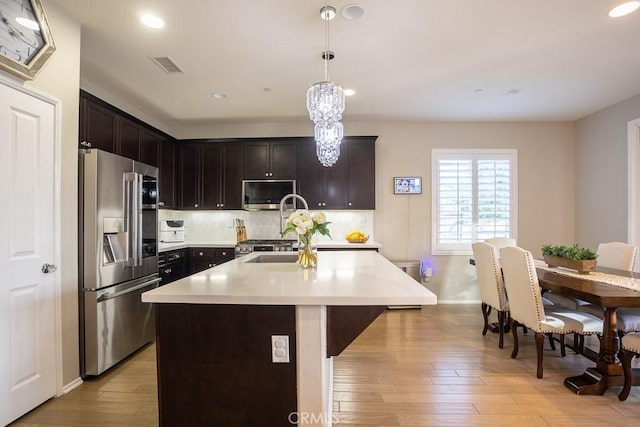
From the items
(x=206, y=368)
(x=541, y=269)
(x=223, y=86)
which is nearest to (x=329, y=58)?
(x=223, y=86)

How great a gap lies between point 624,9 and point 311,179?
3.49 m

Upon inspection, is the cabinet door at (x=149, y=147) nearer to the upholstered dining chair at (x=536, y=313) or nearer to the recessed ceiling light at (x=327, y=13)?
the recessed ceiling light at (x=327, y=13)

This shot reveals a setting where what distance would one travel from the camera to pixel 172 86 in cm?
364

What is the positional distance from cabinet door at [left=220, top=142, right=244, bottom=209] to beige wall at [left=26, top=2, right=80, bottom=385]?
243 centimetres

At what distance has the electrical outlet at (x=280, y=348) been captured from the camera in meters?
1.48

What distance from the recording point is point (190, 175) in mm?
4926

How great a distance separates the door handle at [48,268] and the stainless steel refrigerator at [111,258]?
0.29 meters

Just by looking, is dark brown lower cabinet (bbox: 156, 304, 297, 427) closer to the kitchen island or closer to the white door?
the kitchen island

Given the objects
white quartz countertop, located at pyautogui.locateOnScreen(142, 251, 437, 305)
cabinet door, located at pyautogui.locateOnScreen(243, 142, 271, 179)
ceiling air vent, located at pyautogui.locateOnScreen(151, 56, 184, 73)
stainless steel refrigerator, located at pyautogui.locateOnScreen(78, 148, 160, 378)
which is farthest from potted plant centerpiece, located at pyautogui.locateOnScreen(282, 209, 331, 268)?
cabinet door, located at pyautogui.locateOnScreen(243, 142, 271, 179)

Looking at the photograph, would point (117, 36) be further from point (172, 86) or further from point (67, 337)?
point (67, 337)

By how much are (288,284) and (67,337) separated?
1.92 metres

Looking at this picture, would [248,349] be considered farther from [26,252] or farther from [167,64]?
[167,64]

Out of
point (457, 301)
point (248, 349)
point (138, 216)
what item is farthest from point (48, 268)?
point (457, 301)

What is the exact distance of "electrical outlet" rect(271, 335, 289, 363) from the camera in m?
1.48
